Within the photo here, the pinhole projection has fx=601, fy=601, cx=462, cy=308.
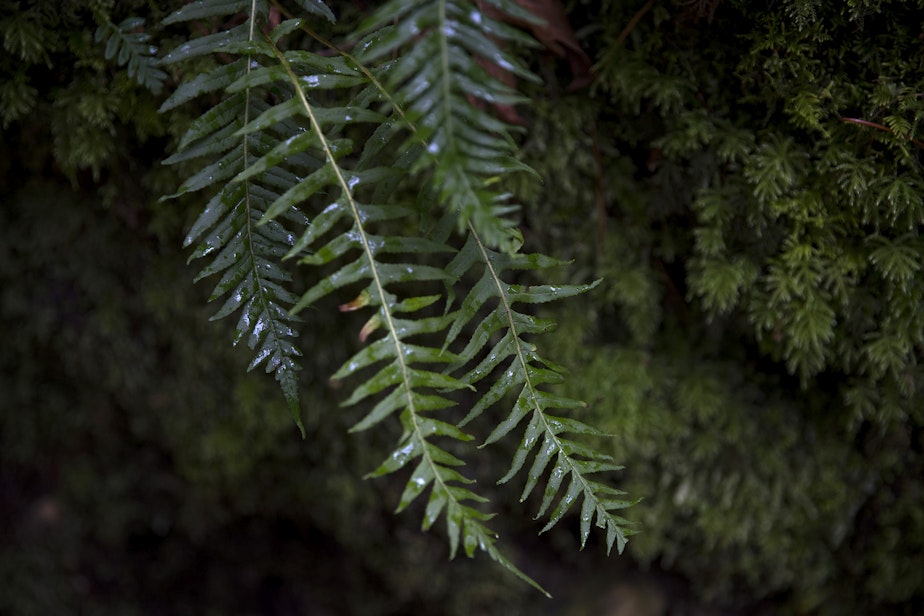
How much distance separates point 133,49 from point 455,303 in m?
1.24

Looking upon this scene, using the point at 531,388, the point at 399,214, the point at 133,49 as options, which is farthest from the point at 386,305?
the point at 133,49

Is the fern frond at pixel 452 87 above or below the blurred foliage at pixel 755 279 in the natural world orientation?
below

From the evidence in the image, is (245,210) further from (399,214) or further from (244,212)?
(399,214)

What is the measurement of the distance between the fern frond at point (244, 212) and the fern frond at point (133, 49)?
0.29m

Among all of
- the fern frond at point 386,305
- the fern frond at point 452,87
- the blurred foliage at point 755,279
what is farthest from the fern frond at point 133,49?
the blurred foliage at point 755,279

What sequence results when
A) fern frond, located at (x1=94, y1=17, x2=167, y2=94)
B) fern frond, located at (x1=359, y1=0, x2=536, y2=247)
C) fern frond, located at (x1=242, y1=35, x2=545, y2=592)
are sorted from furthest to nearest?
fern frond, located at (x1=94, y1=17, x2=167, y2=94) → fern frond, located at (x1=242, y1=35, x2=545, y2=592) → fern frond, located at (x1=359, y1=0, x2=536, y2=247)

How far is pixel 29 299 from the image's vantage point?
8.63 feet

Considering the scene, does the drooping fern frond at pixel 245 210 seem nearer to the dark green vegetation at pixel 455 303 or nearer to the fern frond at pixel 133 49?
the dark green vegetation at pixel 455 303

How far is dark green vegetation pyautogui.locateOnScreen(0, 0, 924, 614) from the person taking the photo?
4.33 feet

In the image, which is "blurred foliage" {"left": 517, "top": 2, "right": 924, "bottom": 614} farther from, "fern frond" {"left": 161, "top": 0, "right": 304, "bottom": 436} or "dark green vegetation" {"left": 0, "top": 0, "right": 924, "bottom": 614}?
"fern frond" {"left": 161, "top": 0, "right": 304, "bottom": 436}

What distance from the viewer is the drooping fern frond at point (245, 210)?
1.38 m

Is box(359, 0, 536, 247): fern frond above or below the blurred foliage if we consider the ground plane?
below

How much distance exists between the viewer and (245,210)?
142 centimetres

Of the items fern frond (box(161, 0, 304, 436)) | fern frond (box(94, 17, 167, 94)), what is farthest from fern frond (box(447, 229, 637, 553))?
fern frond (box(94, 17, 167, 94))
